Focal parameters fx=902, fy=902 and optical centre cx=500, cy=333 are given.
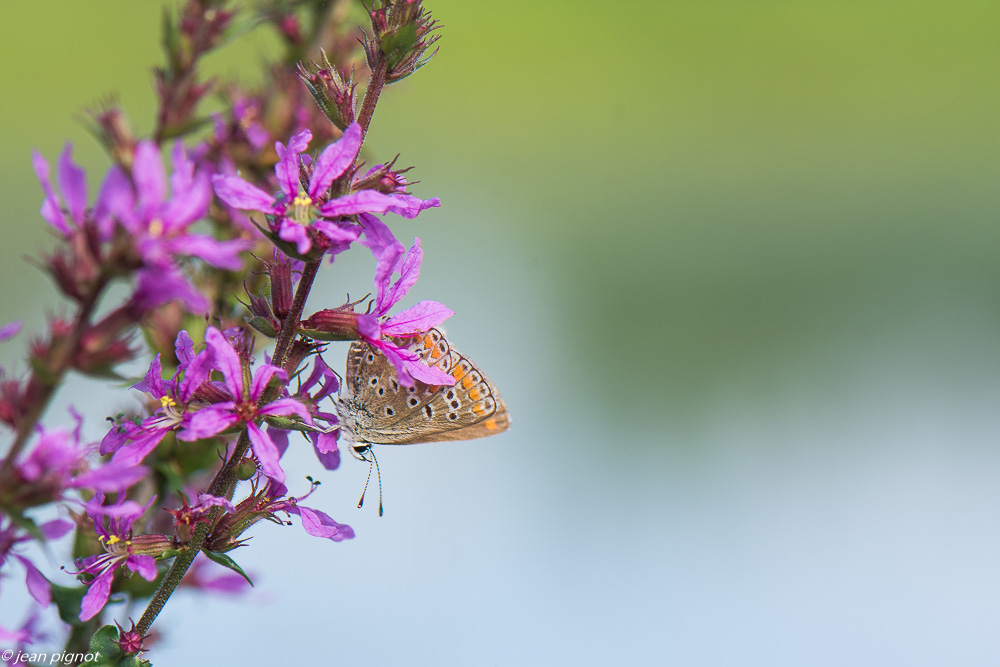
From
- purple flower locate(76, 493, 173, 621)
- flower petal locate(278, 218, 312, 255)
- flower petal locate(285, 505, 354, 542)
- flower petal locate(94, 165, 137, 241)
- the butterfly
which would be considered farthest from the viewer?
the butterfly

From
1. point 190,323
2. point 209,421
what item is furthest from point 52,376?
point 190,323

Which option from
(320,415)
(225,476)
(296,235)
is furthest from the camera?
(320,415)

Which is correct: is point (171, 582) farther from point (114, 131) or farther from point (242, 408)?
point (114, 131)

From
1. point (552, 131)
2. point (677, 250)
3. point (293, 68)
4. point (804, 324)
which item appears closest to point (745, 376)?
point (804, 324)

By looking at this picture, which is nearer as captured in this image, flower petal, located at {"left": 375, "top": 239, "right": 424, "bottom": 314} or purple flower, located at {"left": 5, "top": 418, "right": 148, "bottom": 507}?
purple flower, located at {"left": 5, "top": 418, "right": 148, "bottom": 507}

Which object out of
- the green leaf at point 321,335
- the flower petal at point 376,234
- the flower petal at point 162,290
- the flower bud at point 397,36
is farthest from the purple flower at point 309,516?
the flower bud at point 397,36

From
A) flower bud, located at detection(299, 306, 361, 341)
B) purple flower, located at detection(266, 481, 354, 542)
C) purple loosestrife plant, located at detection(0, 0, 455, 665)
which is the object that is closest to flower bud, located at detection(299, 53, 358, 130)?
purple loosestrife plant, located at detection(0, 0, 455, 665)

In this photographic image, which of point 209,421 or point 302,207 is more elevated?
point 302,207

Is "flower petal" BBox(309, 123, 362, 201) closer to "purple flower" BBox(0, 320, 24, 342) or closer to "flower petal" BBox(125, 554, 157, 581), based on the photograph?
"purple flower" BBox(0, 320, 24, 342)
